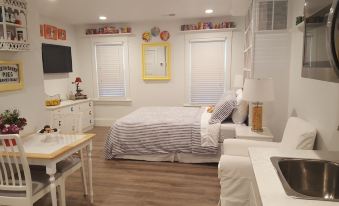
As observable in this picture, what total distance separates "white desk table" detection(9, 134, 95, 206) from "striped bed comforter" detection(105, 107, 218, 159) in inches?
47.2

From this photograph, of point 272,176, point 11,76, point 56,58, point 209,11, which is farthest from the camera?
point 56,58

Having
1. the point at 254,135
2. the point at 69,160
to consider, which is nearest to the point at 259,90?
the point at 254,135

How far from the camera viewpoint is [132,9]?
4.51 meters

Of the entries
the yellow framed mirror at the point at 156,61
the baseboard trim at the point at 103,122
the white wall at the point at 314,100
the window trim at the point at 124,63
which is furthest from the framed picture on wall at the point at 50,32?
the white wall at the point at 314,100

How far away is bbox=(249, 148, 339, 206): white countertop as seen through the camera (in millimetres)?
1030

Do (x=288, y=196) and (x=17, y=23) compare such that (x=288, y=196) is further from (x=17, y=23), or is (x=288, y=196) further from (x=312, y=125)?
(x=17, y=23)

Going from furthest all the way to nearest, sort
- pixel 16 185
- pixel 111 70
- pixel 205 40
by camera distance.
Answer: pixel 111 70 → pixel 205 40 → pixel 16 185

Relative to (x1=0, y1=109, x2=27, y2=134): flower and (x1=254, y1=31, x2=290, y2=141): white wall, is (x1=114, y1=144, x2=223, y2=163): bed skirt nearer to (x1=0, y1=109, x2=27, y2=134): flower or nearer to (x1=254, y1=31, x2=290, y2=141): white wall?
(x1=254, y1=31, x2=290, y2=141): white wall

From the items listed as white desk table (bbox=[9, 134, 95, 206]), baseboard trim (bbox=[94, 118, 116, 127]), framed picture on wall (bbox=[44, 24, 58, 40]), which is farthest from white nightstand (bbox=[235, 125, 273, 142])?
framed picture on wall (bbox=[44, 24, 58, 40])

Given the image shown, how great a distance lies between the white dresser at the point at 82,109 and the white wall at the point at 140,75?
31 cm

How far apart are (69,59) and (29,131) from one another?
10.7 ft

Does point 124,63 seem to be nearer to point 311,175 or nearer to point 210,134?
point 210,134

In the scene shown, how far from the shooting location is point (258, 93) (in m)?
2.82

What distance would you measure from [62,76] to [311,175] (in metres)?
5.39
